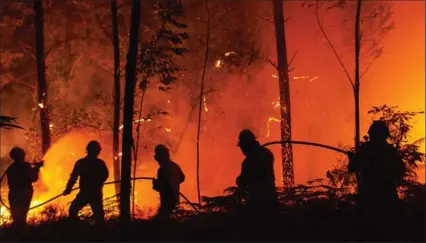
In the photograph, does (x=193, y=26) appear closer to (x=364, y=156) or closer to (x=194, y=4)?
(x=194, y=4)

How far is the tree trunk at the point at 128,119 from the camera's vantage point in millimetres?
9188

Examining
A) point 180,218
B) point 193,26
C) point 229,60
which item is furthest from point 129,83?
point 193,26

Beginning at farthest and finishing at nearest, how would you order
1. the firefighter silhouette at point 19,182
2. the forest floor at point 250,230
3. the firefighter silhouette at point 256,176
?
the firefighter silhouette at point 19,182 < the firefighter silhouette at point 256,176 < the forest floor at point 250,230

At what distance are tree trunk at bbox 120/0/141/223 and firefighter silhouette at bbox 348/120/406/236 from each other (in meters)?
3.91

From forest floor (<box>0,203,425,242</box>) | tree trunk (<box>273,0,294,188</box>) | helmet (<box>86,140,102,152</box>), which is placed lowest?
forest floor (<box>0,203,425,242</box>)

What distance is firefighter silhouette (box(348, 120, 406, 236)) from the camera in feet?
24.1

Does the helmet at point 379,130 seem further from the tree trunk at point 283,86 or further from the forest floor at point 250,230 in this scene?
the tree trunk at point 283,86


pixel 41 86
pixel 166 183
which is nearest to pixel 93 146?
pixel 166 183

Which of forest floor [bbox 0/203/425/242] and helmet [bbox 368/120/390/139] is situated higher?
helmet [bbox 368/120/390/139]

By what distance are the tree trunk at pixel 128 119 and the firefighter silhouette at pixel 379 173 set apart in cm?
391

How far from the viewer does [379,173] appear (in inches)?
294

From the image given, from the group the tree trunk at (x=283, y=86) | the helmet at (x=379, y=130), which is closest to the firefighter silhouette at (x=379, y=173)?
the helmet at (x=379, y=130)

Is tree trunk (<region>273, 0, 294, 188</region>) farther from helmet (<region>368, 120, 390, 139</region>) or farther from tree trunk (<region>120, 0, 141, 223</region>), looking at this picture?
helmet (<region>368, 120, 390, 139</region>)

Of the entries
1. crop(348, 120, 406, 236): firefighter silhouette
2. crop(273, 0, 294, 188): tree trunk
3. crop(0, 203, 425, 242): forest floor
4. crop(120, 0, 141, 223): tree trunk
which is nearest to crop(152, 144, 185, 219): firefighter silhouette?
crop(120, 0, 141, 223): tree trunk
